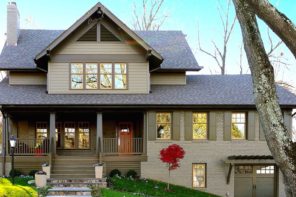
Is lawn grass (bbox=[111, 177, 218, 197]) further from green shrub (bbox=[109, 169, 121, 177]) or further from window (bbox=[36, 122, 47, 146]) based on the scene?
window (bbox=[36, 122, 47, 146])

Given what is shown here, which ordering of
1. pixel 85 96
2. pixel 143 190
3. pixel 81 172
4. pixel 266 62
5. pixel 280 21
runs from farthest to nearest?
pixel 85 96 → pixel 81 172 → pixel 143 190 → pixel 266 62 → pixel 280 21

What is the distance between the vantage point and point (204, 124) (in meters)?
20.2

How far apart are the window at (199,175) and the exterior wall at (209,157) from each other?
0.80 ft

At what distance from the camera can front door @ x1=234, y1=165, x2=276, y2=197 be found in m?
20.0

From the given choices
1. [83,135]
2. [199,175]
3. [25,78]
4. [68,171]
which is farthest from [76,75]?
[199,175]

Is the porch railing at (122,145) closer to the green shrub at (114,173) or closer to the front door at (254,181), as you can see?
the green shrub at (114,173)

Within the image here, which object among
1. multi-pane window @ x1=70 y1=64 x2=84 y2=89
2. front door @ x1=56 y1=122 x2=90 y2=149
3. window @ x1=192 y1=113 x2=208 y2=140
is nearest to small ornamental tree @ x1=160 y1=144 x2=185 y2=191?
window @ x1=192 y1=113 x2=208 y2=140

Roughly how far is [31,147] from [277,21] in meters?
17.7

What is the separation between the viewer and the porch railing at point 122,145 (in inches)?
816

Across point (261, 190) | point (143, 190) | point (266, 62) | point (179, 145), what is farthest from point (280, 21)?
point (261, 190)

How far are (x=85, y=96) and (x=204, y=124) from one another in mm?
6461

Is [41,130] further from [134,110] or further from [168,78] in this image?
[168,78]

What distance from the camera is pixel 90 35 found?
2009 centimetres

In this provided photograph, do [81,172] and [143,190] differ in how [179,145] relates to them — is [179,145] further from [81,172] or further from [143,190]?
[81,172]
